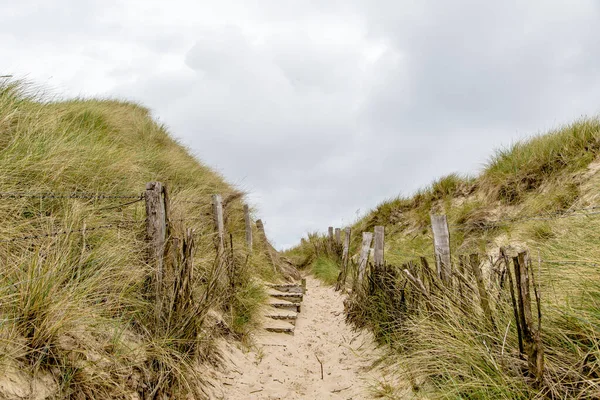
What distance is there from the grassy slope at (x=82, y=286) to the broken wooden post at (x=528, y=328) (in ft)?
8.23

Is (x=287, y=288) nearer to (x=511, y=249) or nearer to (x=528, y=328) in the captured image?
(x=511, y=249)

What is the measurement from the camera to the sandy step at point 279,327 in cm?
673

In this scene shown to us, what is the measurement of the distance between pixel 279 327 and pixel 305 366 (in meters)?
1.35

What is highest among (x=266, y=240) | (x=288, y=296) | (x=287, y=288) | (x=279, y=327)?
(x=266, y=240)

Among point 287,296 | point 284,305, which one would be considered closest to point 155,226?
point 284,305

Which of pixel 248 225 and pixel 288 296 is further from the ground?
pixel 248 225

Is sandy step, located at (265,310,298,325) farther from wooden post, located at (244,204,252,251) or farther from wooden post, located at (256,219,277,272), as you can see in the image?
wooden post, located at (256,219,277,272)

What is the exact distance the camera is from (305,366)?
552 cm

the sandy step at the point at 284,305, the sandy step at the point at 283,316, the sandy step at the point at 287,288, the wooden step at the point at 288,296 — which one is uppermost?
the sandy step at the point at 287,288

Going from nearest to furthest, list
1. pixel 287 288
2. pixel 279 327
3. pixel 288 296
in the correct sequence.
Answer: pixel 279 327 → pixel 288 296 → pixel 287 288

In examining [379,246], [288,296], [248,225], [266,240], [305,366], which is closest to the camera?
[305,366]

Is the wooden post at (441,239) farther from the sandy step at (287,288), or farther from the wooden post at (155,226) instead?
the sandy step at (287,288)

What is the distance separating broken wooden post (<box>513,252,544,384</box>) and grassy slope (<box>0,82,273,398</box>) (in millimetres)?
2508

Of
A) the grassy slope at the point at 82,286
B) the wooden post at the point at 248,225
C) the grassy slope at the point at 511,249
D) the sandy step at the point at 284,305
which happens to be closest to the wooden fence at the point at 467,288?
the grassy slope at the point at 511,249
